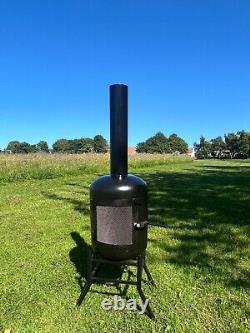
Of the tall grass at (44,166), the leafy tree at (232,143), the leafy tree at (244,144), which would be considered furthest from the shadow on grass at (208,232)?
the leafy tree at (232,143)

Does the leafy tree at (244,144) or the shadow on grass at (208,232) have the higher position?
the leafy tree at (244,144)

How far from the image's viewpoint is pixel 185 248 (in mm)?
4531

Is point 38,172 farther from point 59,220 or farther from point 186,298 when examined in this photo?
point 186,298

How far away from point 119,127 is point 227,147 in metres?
86.2

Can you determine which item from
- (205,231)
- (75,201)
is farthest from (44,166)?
(205,231)

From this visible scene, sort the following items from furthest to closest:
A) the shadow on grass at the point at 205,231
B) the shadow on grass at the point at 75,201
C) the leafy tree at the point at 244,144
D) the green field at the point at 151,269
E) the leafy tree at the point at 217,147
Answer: the leafy tree at the point at 217,147 < the leafy tree at the point at 244,144 < the shadow on grass at the point at 75,201 < the shadow on grass at the point at 205,231 < the green field at the point at 151,269

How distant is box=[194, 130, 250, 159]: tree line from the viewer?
257ft

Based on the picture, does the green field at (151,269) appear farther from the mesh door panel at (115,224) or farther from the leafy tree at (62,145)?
the leafy tree at (62,145)

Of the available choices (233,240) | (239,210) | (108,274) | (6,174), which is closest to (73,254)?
(108,274)

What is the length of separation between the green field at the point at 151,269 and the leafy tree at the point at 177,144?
9472cm

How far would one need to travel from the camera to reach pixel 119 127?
→ 10.3ft

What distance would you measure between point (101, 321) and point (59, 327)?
14.3 inches

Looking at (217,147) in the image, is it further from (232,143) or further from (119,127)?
(119,127)

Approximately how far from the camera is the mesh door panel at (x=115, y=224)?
3.02m
